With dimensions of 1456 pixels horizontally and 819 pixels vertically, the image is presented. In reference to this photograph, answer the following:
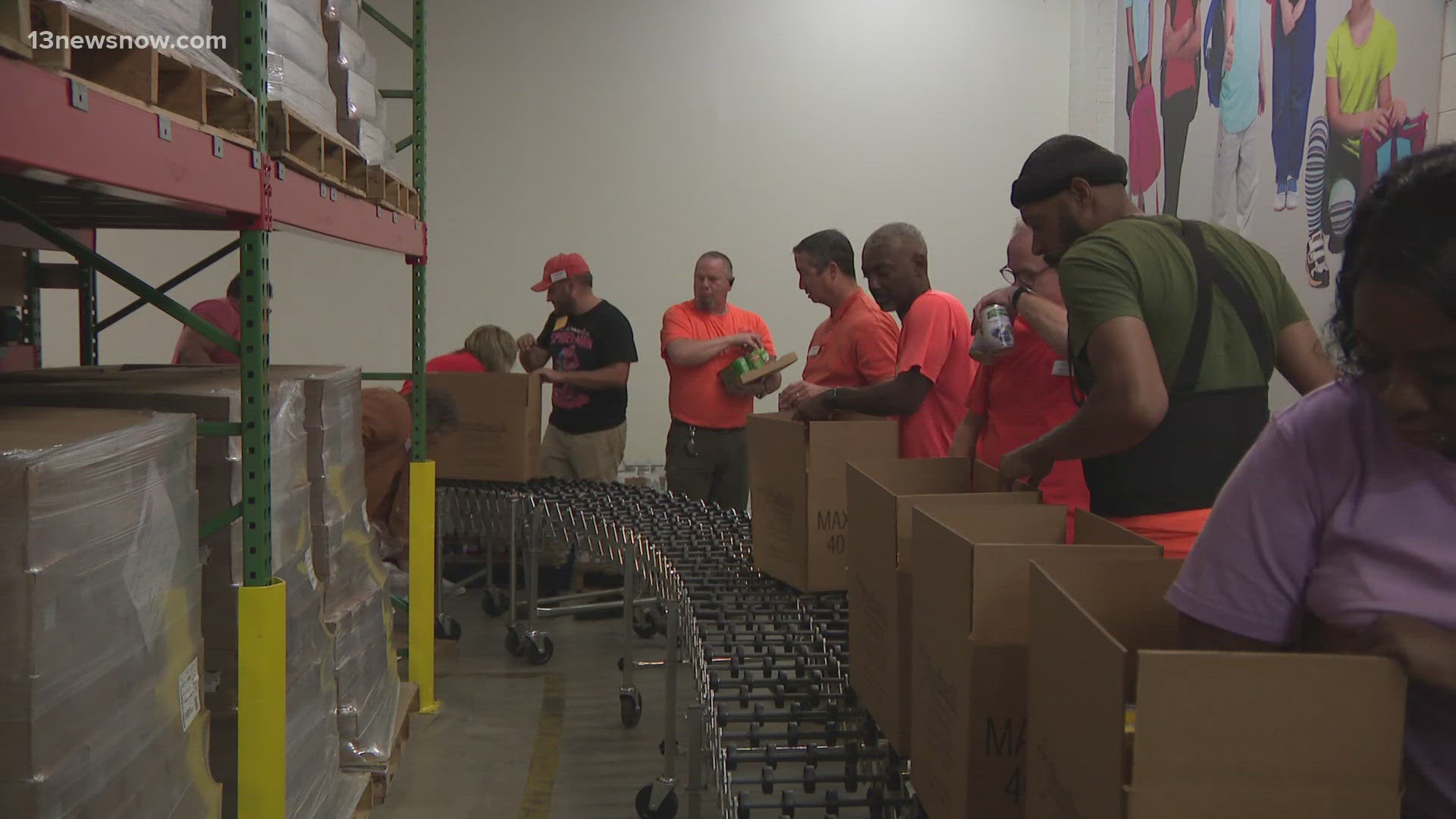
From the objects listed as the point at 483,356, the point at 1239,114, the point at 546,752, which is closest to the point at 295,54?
the point at 546,752

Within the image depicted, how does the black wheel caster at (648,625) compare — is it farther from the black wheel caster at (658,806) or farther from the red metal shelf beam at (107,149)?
the red metal shelf beam at (107,149)

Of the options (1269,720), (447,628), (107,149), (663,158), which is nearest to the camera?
(1269,720)

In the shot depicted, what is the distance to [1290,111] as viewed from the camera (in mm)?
4496

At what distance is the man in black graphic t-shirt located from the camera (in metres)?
5.58

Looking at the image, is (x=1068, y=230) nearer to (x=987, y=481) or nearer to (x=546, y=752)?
(x=987, y=481)

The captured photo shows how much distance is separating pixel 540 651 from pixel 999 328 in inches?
123

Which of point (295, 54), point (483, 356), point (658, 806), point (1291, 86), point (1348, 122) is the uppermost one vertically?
point (1291, 86)

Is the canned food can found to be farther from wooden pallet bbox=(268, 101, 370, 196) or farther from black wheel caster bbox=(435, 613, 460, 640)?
black wheel caster bbox=(435, 613, 460, 640)

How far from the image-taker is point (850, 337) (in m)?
3.69

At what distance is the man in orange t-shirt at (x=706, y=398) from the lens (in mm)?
5359

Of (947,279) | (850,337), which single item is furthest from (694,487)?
(947,279)

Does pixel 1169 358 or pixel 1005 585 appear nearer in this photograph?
pixel 1005 585

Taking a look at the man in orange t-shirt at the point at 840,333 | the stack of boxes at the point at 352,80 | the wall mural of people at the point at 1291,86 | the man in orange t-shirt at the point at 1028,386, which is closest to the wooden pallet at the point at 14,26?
the stack of boxes at the point at 352,80

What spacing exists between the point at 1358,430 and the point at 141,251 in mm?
7284
